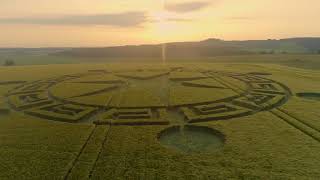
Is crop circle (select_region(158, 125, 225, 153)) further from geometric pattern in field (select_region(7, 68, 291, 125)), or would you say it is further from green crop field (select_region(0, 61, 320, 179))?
geometric pattern in field (select_region(7, 68, 291, 125))

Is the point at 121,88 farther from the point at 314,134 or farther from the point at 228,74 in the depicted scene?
the point at 314,134

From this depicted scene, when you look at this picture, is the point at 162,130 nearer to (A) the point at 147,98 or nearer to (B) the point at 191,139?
(B) the point at 191,139

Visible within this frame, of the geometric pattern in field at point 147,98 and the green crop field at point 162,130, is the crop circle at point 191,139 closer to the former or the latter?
the green crop field at point 162,130

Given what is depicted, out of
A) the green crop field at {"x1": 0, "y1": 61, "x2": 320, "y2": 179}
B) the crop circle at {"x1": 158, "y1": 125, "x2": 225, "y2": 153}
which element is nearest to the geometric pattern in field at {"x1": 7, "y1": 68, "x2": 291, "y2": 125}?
the green crop field at {"x1": 0, "y1": 61, "x2": 320, "y2": 179}

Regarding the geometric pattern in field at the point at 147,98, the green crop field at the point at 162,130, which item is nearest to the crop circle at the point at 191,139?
the green crop field at the point at 162,130

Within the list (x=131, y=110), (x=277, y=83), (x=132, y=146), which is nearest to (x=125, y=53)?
(x=277, y=83)

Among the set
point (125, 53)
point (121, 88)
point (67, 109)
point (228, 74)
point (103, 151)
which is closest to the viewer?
point (103, 151)
